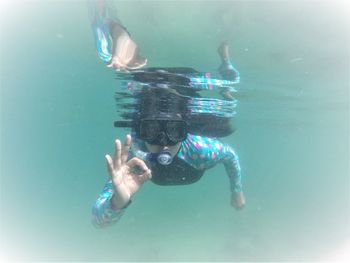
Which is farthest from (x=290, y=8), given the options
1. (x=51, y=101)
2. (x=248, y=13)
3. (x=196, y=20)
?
(x=51, y=101)

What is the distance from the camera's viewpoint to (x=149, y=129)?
640 cm

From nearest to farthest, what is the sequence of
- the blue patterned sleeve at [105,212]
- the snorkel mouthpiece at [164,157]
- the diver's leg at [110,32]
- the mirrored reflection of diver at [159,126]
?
the mirrored reflection of diver at [159,126] < the blue patterned sleeve at [105,212] < the snorkel mouthpiece at [164,157] < the diver's leg at [110,32]

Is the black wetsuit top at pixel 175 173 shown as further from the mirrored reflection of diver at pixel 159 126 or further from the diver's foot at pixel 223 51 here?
the diver's foot at pixel 223 51

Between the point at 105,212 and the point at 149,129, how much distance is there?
2.25m

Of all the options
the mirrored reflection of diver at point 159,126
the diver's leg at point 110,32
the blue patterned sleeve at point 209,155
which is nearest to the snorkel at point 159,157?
the mirrored reflection of diver at point 159,126

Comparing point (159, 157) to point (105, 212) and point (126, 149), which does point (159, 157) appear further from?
point (126, 149)

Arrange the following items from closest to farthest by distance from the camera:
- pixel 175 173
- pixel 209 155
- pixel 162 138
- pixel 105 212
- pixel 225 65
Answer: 1. pixel 105 212
2. pixel 162 138
3. pixel 175 173
4. pixel 209 155
5. pixel 225 65

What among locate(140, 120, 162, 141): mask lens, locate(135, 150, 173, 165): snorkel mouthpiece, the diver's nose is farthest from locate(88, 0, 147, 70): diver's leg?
locate(135, 150, 173, 165): snorkel mouthpiece

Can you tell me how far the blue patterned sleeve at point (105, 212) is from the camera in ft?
15.8

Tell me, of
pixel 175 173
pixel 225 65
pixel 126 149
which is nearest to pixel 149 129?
pixel 175 173

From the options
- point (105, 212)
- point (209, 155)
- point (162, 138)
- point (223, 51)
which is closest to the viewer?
point (105, 212)

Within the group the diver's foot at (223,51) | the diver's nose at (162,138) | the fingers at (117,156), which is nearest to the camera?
the fingers at (117,156)

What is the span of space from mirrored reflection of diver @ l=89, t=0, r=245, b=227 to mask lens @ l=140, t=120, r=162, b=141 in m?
0.02

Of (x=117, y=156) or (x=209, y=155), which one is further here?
(x=209, y=155)
